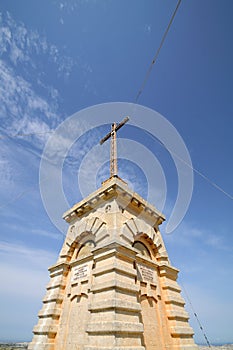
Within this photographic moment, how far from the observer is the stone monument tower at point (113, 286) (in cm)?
701

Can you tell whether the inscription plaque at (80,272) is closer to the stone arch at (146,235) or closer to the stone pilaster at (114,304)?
the stone pilaster at (114,304)

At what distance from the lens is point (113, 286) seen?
7328mm

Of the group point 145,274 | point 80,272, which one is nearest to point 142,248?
point 145,274

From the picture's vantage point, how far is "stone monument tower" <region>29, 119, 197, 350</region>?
23.0 feet

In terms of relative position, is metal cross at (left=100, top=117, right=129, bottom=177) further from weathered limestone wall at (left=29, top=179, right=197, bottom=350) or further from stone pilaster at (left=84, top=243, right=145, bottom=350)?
stone pilaster at (left=84, top=243, right=145, bottom=350)

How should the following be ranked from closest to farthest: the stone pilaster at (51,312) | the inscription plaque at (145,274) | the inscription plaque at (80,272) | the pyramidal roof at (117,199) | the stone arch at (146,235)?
the stone pilaster at (51,312)
the inscription plaque at (145,274)
the inscription plaque at (80,272)
the stone arch at (146,235)
the pyramidal roof at (117,199)

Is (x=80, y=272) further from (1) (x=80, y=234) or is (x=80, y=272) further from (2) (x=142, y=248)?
(2) (x=142, y=248)

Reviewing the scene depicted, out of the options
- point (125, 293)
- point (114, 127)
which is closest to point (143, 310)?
point (125, 293)

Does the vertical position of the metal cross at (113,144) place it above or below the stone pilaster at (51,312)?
above

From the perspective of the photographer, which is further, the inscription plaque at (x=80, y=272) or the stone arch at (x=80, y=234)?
the stone arch at (x=80, y=234)

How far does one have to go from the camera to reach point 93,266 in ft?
30.4

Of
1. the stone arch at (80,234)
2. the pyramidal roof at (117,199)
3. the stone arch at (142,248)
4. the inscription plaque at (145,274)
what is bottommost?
the inscription plaque at (145,274)

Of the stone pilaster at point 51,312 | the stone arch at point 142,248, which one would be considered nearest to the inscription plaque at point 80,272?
the stone pilaster at point 51,312

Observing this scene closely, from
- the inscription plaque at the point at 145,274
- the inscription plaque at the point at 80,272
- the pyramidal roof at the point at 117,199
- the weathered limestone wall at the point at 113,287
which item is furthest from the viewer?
the pyramidal roof at the point at 117,199
